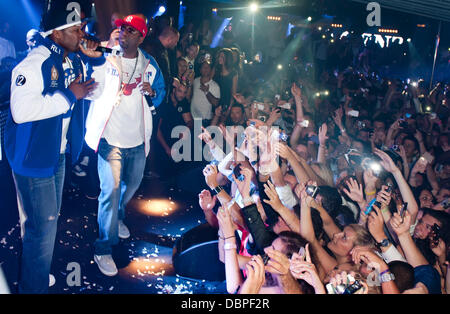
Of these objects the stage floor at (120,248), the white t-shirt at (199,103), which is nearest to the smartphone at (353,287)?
the stage floor at (120,248)

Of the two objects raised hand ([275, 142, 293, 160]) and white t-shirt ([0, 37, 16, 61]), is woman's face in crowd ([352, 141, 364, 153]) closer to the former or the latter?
raised hand ([275, 142, 293, 160])

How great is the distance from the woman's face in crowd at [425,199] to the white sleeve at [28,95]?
3.98 m

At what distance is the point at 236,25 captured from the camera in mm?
11531

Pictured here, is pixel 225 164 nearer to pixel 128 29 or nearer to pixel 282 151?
pixel 282 151

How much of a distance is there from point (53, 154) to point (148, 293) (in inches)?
50.8

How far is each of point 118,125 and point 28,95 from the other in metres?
1.01

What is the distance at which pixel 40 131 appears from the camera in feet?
7.08

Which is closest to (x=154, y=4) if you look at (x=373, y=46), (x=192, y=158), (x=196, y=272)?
(x=192, y=158)

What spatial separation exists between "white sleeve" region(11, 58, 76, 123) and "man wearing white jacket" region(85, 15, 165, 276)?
844mm

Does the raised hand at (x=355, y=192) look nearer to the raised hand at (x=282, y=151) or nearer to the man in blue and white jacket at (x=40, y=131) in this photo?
the raised hand at (x=282, y=151)

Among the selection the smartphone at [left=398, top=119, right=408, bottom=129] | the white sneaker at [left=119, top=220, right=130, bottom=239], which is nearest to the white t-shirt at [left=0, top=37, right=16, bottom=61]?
the white sneaker at [left=119, top=220, right=130, bottom=239]

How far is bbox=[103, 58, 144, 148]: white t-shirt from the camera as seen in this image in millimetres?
2998

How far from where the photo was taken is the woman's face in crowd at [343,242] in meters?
2.74
